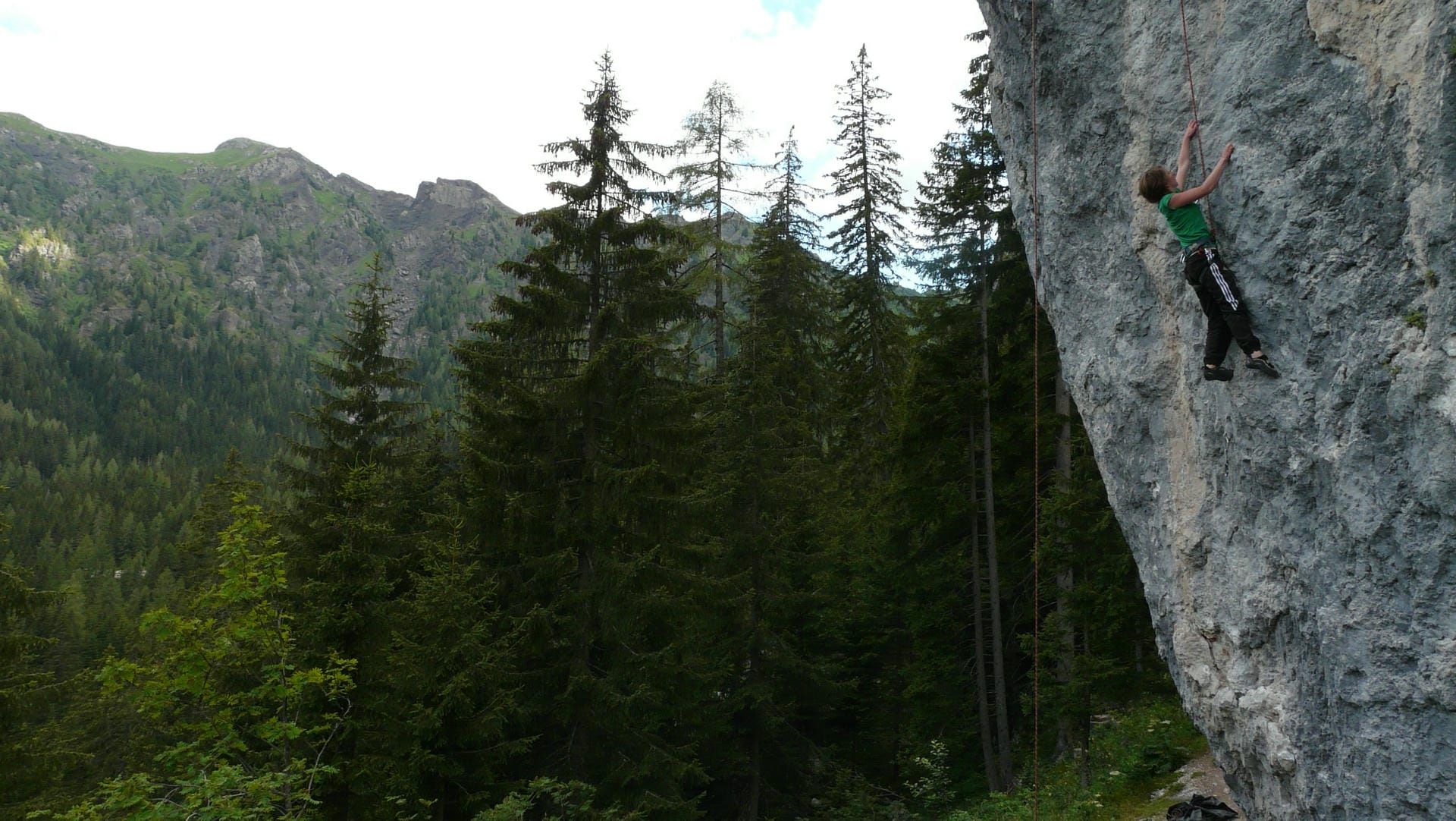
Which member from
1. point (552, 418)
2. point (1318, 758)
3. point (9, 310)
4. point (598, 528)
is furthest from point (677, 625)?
point (9, 310)

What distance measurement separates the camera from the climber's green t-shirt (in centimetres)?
560

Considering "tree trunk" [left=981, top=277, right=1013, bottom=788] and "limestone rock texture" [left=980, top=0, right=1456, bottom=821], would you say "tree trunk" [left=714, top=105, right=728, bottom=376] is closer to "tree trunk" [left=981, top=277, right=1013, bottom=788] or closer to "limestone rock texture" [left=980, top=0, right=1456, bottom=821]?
"tree trunk" [left=981, top=277, right=1013, bottom=788]

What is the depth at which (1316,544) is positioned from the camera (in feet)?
16.6

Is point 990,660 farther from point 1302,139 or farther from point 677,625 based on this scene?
point 1302,139

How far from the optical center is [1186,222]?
5688 millimetres

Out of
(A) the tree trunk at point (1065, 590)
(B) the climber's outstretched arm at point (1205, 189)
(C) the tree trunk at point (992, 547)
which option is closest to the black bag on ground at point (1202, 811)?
(A) the tree trunk at point (1065, 590)

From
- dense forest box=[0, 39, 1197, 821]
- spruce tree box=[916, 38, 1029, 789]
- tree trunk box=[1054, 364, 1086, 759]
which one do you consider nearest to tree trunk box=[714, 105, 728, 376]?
dense forest box=[0, 39, 1197, 821]

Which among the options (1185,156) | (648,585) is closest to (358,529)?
(648,585)

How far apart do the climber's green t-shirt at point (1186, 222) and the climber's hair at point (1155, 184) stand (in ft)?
0.37

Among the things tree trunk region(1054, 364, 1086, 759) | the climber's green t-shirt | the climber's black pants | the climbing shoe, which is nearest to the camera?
the climbing shoe

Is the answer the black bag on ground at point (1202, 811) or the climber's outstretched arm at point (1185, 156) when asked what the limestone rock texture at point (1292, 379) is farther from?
the black bag on ground at point (1202, 811)

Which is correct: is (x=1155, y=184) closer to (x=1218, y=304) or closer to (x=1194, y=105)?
(x=1194, y=105)

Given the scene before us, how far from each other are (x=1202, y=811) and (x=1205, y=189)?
19.6 feet

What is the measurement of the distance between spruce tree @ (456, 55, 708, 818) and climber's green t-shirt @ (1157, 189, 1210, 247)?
8.40 metres
